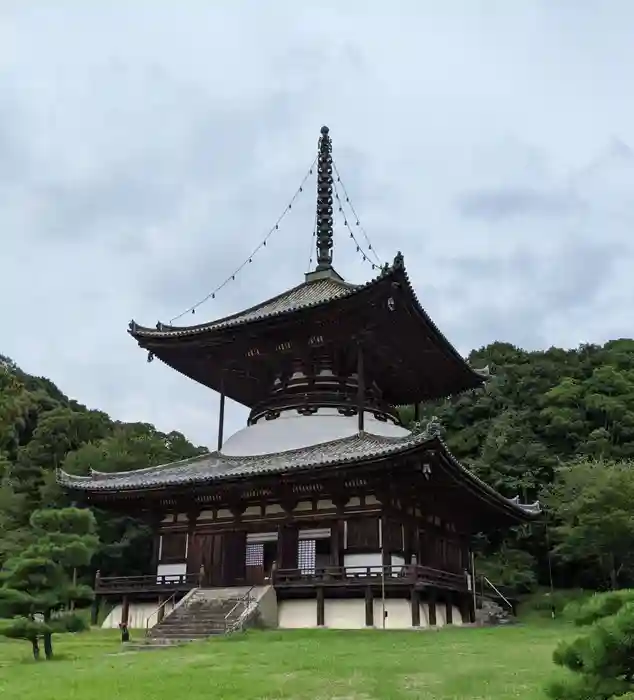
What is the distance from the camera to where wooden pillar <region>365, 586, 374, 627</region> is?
69.6 ft

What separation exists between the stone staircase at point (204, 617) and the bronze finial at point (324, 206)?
46.2ft

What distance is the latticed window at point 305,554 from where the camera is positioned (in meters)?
23.5

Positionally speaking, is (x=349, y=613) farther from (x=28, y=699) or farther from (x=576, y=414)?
(x=576, y=414)

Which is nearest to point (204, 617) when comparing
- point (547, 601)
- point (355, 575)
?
point (355, 575)

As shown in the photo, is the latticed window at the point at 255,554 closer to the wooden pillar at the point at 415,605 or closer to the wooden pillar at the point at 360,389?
the wooden pillar at the point at 360,389

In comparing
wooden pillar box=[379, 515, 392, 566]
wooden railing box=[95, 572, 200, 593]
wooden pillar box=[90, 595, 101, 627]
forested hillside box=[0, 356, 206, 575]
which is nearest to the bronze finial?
wooden pillar box=[379, 515, 392, 566]

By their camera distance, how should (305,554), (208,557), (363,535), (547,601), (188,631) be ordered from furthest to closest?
(547,601) → (208,557) → (305,554) → (363,535) → (188,631)

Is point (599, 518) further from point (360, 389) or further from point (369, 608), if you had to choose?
point (369, 608)

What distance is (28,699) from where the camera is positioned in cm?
1103

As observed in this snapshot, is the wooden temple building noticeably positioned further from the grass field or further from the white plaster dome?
the grass field

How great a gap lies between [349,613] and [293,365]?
9.04m

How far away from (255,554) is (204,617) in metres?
4.04

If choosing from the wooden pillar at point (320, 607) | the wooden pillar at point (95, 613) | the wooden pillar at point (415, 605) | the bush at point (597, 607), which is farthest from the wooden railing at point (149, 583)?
the bush at point (597, 607)

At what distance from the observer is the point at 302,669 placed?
13.4m
